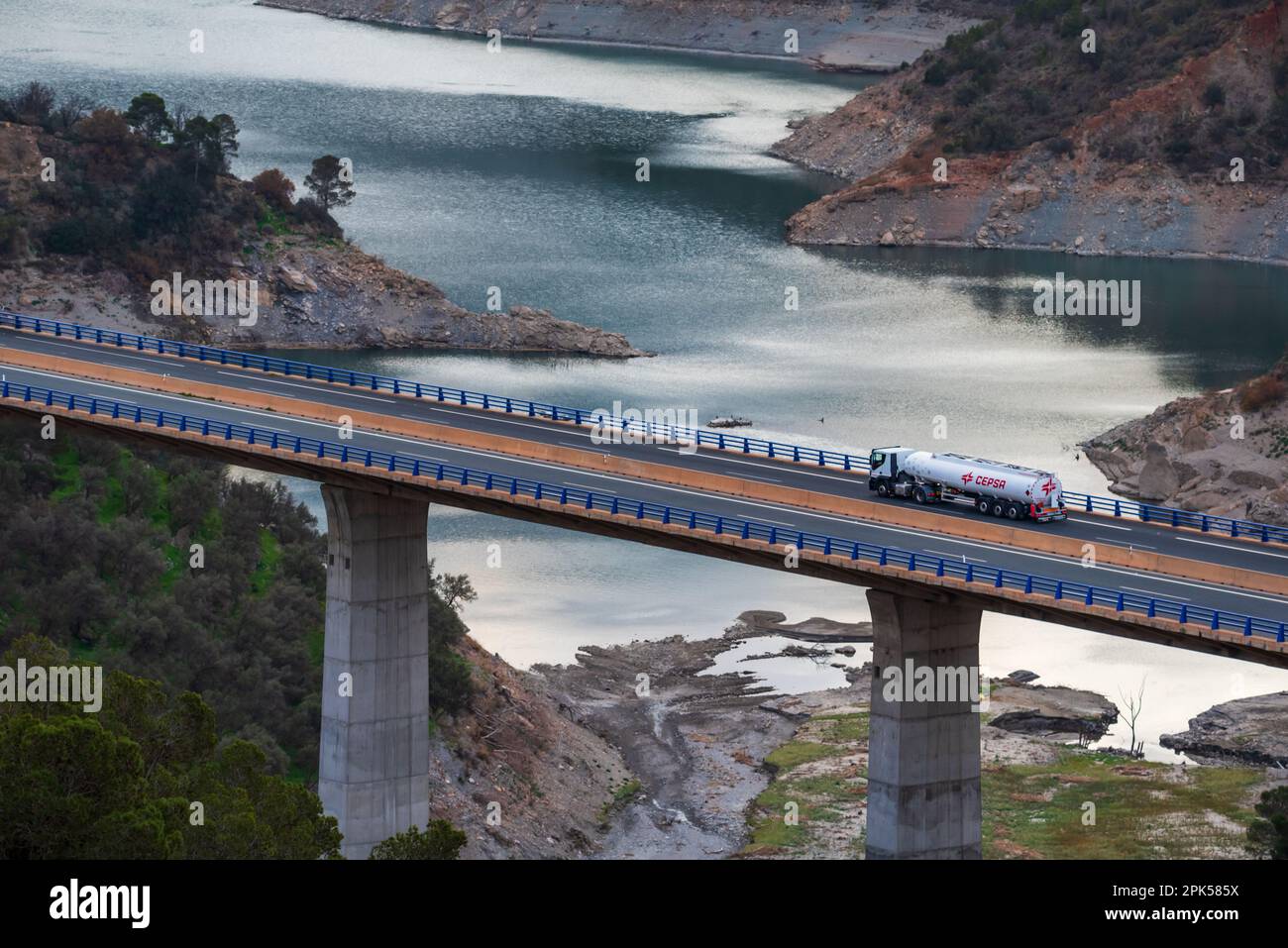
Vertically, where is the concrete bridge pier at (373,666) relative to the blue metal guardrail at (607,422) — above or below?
below

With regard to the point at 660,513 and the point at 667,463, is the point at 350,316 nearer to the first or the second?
the point at 667,463

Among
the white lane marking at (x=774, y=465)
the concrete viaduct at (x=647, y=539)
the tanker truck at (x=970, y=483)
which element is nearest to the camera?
the concrete viaduct at (x=647, y=539)

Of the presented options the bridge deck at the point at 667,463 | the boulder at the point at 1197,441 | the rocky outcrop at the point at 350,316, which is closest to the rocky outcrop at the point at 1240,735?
the bridge deck at the point at 667,463

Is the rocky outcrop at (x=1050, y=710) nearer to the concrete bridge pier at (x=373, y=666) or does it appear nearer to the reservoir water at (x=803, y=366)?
the reservoir water at (x=803, y=366)

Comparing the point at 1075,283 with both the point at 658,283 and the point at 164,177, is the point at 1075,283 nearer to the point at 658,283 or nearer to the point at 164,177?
the point at 658,283

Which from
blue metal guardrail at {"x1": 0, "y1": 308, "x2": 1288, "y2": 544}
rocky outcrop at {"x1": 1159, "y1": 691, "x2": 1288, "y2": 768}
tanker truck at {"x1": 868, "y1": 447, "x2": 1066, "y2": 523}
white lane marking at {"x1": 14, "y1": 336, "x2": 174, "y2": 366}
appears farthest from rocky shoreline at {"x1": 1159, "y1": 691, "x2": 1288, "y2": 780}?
white lane marking at {"x1": 14, "y1": 336, "x2": 174, "y2": 366}

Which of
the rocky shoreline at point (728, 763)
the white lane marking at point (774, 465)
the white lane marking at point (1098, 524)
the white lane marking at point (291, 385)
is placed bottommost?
the rocky shoreline at point (728, 763)
